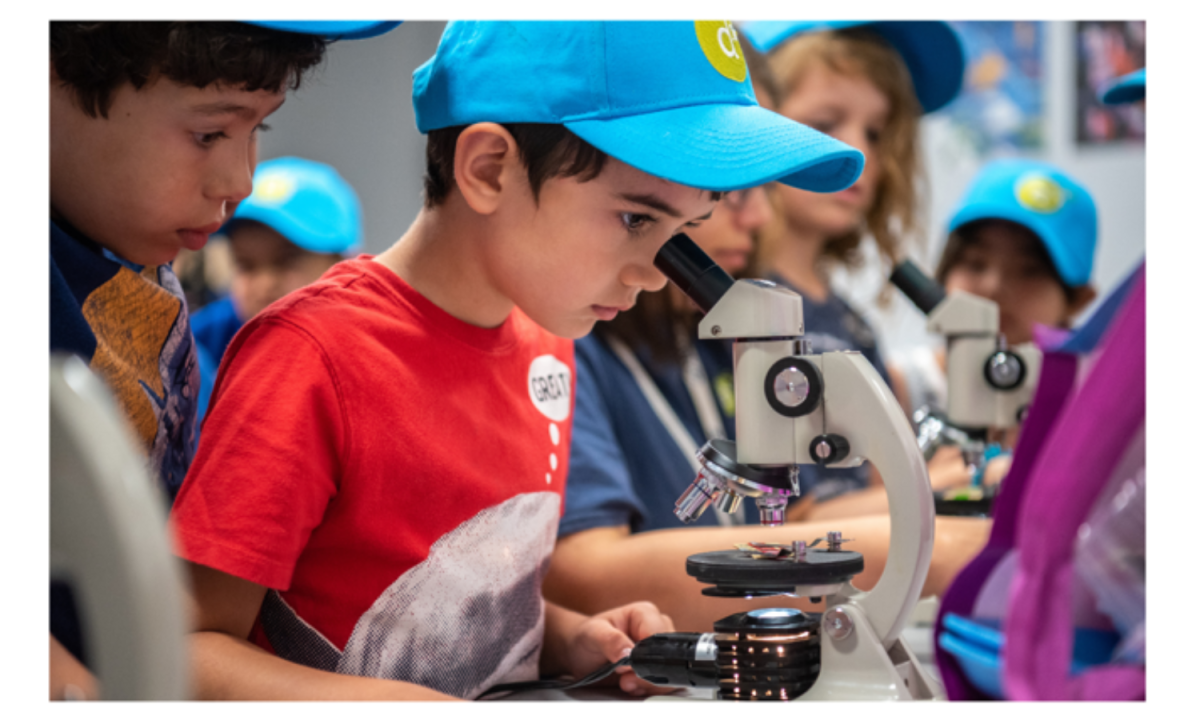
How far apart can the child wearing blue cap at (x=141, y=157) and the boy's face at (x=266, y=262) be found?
52.6 inches

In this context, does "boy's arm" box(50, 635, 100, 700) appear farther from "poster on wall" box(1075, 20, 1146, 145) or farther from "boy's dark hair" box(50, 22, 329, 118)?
"poster on wall" box(1075, 20, 1146, 145)

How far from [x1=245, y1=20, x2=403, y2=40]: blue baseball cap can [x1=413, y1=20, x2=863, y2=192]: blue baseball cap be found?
0.07m

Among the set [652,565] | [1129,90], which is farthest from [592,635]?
[1129,90]

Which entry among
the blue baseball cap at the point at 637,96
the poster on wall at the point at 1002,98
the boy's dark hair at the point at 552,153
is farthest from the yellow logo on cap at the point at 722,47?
the poster on wall at the point at 1002,98

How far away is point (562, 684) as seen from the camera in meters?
0.92

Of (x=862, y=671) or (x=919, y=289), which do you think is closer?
(x=862, y=671)

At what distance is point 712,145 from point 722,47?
4.3 inches

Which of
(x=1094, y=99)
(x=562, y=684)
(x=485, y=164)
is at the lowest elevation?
(x=562, y=684)

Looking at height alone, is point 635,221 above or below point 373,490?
above

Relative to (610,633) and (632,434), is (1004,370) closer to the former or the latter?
(632,434)

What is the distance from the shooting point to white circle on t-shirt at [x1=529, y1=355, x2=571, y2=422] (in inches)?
41.0

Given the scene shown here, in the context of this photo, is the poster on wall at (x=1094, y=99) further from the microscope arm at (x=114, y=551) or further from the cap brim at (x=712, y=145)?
the microscope arm at (x=114, y=551)
